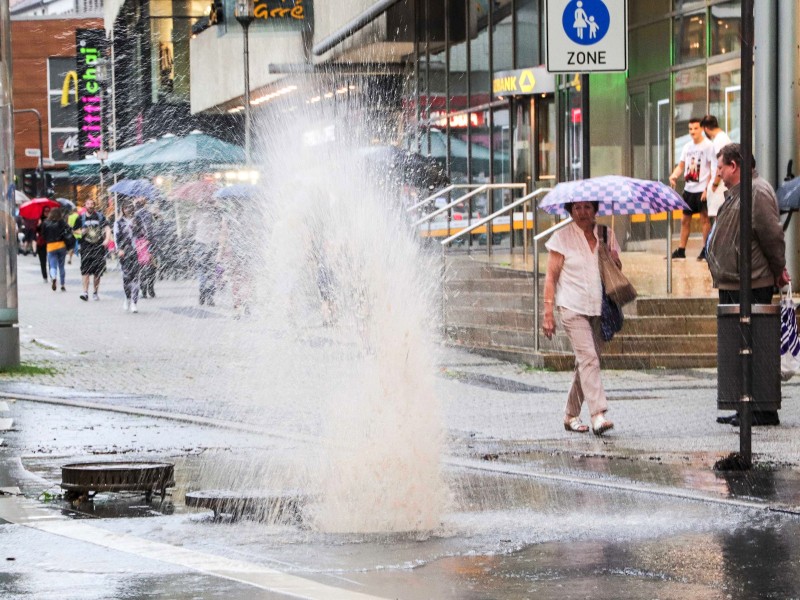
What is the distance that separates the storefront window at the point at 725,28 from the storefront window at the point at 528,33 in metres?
5.50

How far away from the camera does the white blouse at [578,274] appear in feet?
38.9

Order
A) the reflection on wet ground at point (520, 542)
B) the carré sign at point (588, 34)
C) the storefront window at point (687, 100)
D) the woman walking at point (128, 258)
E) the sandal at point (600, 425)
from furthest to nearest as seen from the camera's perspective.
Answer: the woman walking at point (128, 258) → the storefront window at point (687, 100) → the carré sign at point (588, 34) → the sandal at point (600, 425) → the reflection on wet ground at point (520, 542)

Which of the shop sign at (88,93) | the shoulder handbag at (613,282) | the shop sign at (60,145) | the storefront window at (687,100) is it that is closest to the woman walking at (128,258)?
the storefront window at (687,100)

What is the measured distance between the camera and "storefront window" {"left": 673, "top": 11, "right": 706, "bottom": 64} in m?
25.0

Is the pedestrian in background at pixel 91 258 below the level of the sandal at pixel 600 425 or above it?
above

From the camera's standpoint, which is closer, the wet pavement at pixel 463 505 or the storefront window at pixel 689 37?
the wet pavement at pixel 463 505

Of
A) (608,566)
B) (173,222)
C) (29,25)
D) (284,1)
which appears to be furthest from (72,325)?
(29,25)

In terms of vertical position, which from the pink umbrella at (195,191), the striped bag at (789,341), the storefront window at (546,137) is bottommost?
the striped bag at (789,341)

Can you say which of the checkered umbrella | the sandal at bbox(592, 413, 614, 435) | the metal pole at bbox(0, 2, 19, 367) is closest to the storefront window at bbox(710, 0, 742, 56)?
the checkered umbrella

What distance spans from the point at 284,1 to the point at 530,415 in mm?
36352

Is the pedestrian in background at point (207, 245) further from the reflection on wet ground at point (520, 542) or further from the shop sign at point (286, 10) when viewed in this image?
the reflection on wet ground at point (520, 542)

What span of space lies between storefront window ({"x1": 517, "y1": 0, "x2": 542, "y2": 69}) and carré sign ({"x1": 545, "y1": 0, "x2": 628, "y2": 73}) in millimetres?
16668

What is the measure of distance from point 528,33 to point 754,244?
1919 centimetres

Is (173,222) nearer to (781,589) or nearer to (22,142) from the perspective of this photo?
(781,589)
